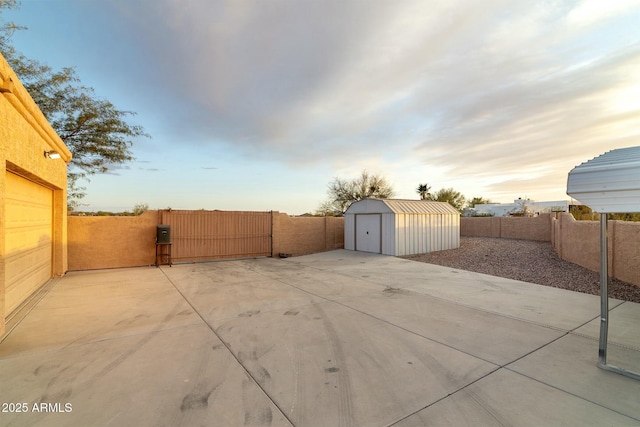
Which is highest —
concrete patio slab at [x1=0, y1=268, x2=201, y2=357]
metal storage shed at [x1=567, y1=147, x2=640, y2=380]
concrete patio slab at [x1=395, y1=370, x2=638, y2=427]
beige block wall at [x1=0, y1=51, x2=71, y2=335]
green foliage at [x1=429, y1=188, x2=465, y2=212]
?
green foliage at [x1=429, y1=188, x2=465, y2=212]

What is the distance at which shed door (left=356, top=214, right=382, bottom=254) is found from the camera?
12680mm

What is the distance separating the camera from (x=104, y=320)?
4492mm

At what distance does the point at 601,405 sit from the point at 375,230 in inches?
415

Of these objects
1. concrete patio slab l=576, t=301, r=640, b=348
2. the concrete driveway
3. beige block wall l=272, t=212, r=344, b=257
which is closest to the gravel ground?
concrete patio slab l=576, t=301, r=640, b=348

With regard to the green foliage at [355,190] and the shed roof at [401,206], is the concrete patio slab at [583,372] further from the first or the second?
the green foliage at [355,190]

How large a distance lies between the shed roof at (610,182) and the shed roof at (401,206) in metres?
8.86

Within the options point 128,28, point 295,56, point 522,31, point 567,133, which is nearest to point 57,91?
point 128,28

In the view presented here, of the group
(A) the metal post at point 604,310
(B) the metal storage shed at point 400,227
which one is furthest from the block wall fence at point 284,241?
(A) the metal post at point 604,310

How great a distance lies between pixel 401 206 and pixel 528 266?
536cm

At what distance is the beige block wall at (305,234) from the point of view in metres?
13.2

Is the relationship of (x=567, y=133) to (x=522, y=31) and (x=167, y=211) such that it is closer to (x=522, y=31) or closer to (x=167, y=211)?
(x=522, y=31)

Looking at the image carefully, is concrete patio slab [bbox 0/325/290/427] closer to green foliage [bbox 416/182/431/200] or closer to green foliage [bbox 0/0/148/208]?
green foliage [bbox 0/0/148/208]

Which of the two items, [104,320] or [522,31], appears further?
[522,31]

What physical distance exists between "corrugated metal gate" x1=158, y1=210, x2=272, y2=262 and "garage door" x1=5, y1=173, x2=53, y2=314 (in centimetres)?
354
